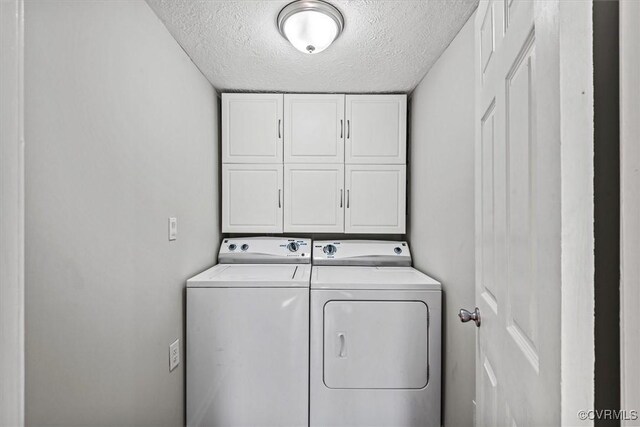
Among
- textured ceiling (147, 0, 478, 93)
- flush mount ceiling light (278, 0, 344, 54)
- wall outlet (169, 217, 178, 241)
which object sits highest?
textured ceiling (147, 0, 478, 93)

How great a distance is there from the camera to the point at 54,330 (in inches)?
34.6

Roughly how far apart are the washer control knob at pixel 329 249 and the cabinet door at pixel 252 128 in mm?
785

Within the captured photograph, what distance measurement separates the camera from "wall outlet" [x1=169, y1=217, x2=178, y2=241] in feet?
5.12

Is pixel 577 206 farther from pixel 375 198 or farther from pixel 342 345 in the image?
pixel 375 198

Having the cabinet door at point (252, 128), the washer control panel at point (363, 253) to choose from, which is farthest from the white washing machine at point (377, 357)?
the cabinet door at point (252, 128)

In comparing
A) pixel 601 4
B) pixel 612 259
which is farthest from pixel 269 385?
pixel 601 4

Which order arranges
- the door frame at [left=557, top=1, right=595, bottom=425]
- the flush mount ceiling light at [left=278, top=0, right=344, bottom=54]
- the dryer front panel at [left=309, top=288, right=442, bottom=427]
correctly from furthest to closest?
the dryer front panel at [left=309, top=288, right=442, bottom=427]
the flush mount ceiling light at [left=278, top=0, right=344, bottom=54]
the door frame at [left=557, top=1, right=595, bottom=425]

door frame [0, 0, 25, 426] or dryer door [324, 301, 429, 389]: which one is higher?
door frame [0, 0, 25, 426]

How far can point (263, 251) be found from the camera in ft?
7.66

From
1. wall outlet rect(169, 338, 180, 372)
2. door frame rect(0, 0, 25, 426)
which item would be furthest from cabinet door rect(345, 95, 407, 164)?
door frame rect(0, 0, 25, 426)

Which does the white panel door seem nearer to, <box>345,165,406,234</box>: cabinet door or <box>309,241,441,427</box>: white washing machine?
<box>309,241,441,427</box>: white washing machine
